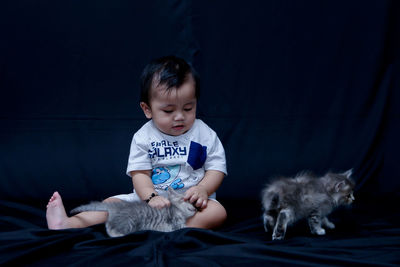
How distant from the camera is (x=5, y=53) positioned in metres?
2.24

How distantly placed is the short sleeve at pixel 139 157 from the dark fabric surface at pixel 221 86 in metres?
0.46

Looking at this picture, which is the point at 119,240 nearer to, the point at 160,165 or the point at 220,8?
the point at 160,165

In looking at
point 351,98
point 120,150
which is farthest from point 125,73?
point 351,98

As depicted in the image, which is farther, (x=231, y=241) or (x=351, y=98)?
(x=351, y=98)

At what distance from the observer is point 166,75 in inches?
66.3

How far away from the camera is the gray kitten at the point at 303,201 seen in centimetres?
150

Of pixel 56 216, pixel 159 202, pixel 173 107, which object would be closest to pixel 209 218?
pixel 159 202

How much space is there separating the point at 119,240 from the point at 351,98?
156 cm

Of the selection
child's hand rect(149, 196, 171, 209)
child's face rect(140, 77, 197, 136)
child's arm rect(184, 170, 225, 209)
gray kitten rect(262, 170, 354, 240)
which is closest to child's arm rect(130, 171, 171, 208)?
child's hand rect(149, 196, 171, 209)

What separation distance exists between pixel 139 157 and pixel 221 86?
2.46 feet

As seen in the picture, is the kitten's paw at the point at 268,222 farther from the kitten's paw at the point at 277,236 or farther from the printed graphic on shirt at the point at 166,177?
the printed graphic on shirt at the point at 166,177

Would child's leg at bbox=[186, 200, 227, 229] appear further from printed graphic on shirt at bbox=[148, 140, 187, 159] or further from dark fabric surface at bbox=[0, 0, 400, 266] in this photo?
dark fabric surface at bbox=[0, 0, 400, 266]

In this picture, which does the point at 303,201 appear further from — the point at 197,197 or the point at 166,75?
the point at 166,75

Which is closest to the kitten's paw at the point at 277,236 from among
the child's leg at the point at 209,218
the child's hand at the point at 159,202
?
the child's leg at the point at 209,218
